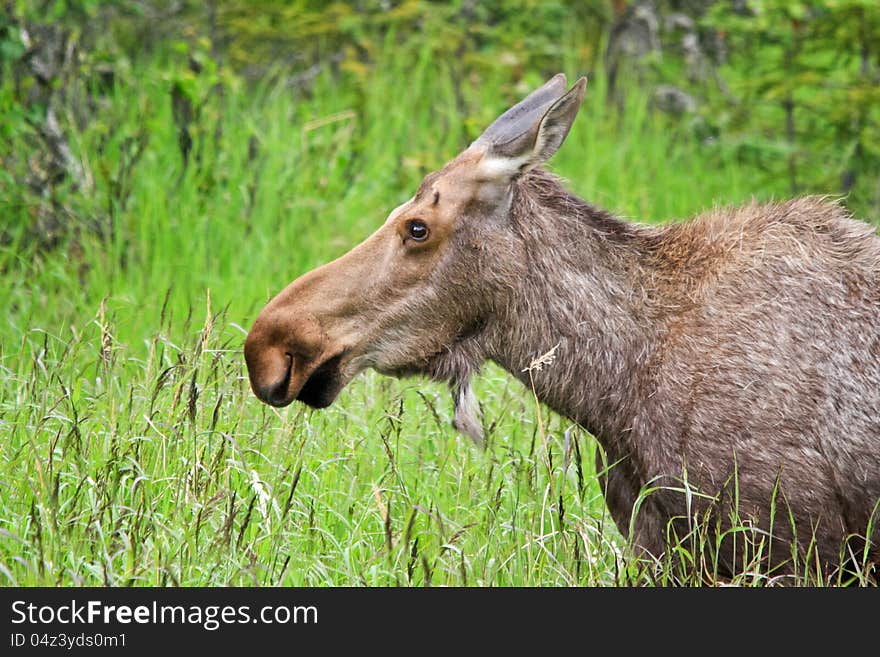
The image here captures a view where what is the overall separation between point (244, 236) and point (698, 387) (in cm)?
A: 417

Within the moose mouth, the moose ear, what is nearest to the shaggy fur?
the moose ear

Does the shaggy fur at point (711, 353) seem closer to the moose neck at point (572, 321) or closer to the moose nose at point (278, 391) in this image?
the moose neck at point (572, 321)

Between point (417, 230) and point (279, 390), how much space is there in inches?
29.1

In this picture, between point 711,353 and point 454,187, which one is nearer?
point 711,353

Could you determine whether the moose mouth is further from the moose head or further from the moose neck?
the moose neck

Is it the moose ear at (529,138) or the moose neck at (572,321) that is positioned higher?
the moose ear at (529,138)

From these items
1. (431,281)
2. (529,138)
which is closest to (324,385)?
(431,281)

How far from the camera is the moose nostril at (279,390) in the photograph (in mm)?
4488

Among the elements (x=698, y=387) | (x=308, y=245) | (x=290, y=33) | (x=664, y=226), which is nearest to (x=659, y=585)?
(x=698, y=387)

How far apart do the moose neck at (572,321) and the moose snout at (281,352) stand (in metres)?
0.68

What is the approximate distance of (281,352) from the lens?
4.47 meters

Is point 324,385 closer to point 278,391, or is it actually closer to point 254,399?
point 278,391

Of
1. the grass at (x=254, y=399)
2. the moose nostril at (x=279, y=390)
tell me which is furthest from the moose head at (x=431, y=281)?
the grass at (x=254, y=399)

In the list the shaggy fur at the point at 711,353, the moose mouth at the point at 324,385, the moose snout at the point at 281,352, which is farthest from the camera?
the moose mouth at the point at 324,385
